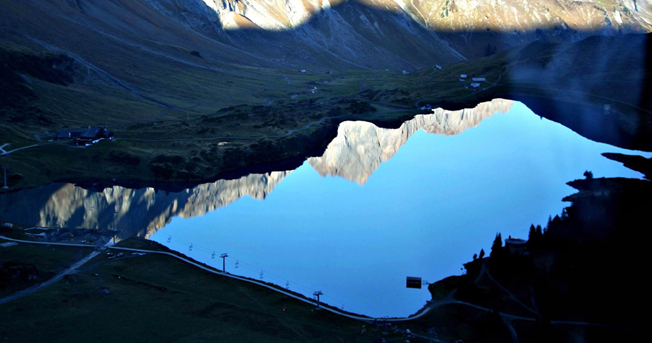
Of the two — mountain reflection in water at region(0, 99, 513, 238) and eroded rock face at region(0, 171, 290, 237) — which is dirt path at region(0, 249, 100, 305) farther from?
eroded rock face at region(0, 171, 290, 237)

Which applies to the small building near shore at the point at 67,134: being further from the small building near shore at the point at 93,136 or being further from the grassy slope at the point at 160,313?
the grassy slope at the point at 160,313

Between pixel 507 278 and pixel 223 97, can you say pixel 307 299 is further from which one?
pixel 223 97

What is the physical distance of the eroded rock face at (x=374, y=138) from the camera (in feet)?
304

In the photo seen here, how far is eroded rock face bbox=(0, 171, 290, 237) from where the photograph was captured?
60.3 metres

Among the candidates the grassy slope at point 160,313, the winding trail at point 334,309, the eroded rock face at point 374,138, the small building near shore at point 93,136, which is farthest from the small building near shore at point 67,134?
the grassy slope at point 160,313

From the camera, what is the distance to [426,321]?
Answer: 40500mm

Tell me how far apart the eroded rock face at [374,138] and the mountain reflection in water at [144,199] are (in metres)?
0.19

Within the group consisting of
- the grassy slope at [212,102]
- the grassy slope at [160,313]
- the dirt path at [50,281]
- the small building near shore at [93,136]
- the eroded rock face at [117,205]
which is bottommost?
the grassy slope at [160,313]

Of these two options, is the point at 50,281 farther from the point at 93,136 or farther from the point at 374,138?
the point at 374,138

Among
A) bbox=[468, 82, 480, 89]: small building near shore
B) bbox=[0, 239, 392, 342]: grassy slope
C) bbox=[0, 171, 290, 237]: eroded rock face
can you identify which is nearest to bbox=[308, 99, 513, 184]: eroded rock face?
bbox=[468, 82, 480, 89]: small building near shore

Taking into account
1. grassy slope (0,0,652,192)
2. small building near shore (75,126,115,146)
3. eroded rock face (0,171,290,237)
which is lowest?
eroded rock face (0,171,290,237)

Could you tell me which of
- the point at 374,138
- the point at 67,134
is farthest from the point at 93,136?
the point at 374,138

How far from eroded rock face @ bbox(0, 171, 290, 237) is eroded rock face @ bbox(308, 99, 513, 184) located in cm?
1611

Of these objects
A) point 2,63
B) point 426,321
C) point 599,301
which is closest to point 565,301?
point 599,301
